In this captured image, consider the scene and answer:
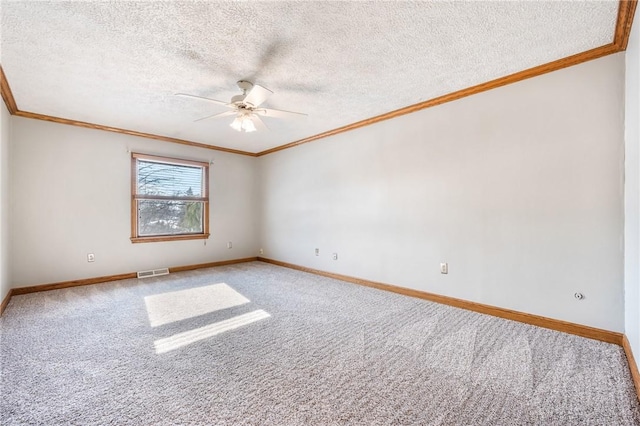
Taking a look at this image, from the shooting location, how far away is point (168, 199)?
512 centimetres

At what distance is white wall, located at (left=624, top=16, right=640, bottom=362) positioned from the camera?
1.87 meters

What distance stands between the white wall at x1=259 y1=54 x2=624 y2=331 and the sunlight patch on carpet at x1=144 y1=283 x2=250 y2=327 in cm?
182

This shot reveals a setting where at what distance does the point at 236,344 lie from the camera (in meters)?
2.36

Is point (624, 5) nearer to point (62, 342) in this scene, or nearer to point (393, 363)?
point (393, 363)

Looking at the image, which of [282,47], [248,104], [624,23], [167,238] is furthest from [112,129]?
[624,23]

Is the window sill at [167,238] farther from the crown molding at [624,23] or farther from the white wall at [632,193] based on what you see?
the crown molding at [624,23]

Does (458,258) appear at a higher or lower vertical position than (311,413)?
higher

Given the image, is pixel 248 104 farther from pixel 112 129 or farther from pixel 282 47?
pixel 112 129

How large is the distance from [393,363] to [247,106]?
2660mm

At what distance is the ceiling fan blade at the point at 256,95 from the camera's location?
8.34ft

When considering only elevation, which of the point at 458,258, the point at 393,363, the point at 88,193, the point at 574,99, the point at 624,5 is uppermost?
the point at 624,5

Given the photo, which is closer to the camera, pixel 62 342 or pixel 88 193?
pixel 62 342

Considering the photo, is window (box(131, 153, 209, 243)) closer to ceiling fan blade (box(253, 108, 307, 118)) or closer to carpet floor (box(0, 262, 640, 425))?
carpet floor (box(0, 262, 640, 425))

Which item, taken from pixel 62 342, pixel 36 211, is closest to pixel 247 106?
pixel 62 342
